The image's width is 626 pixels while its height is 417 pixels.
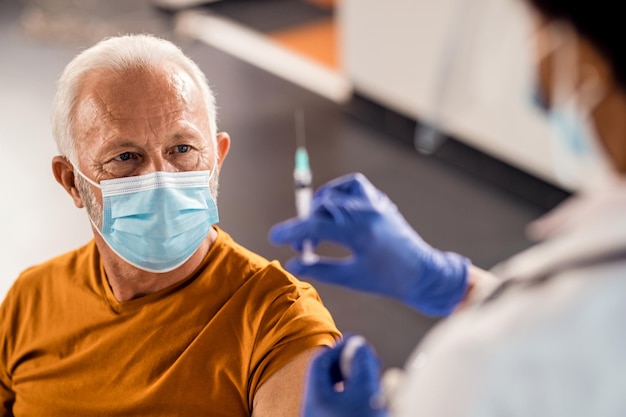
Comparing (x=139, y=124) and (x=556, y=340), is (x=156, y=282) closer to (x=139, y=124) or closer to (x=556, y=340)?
(x=139, y=124)

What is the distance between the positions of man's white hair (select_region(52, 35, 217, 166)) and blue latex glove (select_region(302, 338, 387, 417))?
27.4 inches

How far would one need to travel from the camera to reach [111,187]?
162cm

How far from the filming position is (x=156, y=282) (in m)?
1.65

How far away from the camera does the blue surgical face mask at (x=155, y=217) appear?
1.58 m

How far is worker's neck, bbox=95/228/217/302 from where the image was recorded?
164 centimetres

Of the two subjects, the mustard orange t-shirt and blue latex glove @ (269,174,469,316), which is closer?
the mustard orange t-shirt

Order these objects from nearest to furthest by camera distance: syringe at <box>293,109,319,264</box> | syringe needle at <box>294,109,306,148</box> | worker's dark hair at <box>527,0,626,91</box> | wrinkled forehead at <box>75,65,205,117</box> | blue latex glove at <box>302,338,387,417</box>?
worker's dark hair at <box>527,0,626,91</box>, blue latex glove at <box>302,338,387,417</box>, wrinkled forehead at <box>75,65,205,117</box>, syringe at <box>293,109,319,264</box>, syringe needle at <box>294,109,306,148</box>

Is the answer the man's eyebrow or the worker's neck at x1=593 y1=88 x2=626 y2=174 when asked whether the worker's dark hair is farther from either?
the man's eyebrow

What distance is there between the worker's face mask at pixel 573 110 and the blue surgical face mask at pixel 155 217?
2.67ft

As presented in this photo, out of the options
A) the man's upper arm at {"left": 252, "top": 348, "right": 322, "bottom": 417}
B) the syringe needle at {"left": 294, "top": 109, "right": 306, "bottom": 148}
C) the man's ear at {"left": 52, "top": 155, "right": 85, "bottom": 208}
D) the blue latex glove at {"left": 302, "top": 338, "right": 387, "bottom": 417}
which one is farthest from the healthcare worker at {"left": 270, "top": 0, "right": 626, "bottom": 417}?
the syringe needle at {"left": 294, "top": 109, "right": 306, "bottom": 148}

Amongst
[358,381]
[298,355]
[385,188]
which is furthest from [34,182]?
[358,381]

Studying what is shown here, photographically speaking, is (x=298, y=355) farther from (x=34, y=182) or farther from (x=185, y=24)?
(x=185, y=24)

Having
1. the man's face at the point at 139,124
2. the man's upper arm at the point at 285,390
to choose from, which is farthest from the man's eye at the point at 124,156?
Answer: the man's upper arm at the point at 285,390

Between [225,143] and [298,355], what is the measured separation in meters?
0.51
